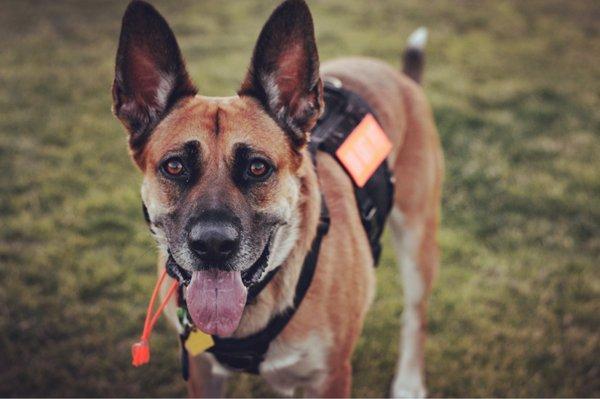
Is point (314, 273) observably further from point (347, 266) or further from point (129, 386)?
point (129, 386)

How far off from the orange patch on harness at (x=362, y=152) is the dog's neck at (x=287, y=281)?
1.65 ft

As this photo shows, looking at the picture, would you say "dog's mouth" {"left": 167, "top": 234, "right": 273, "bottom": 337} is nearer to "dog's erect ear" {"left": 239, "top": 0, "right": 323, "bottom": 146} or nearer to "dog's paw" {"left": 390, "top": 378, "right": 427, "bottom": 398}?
"dog's erect ear" {"left": 239, "top": 0, "right": 323, "bottom": 146}

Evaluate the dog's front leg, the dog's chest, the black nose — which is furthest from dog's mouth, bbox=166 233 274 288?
the dog's front leg

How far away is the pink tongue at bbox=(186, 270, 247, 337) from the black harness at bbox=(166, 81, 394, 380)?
3.4 inches

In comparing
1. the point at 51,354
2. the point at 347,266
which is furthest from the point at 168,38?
the point at 51,354

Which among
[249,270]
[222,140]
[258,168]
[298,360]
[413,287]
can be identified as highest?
[222,140]

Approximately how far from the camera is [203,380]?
274cm

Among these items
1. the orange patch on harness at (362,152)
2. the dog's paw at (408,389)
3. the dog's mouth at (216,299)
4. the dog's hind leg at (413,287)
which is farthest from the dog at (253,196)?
the dog's paw at (408,389)

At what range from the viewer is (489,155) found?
5.82 meters

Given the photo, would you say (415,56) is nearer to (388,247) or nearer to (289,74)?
(388,247)

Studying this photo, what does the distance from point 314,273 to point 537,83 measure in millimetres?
6208

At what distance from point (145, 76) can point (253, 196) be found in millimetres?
762

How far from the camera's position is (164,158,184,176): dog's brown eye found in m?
2.18

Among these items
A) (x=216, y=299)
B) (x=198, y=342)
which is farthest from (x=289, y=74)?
(x=198, y=342)
